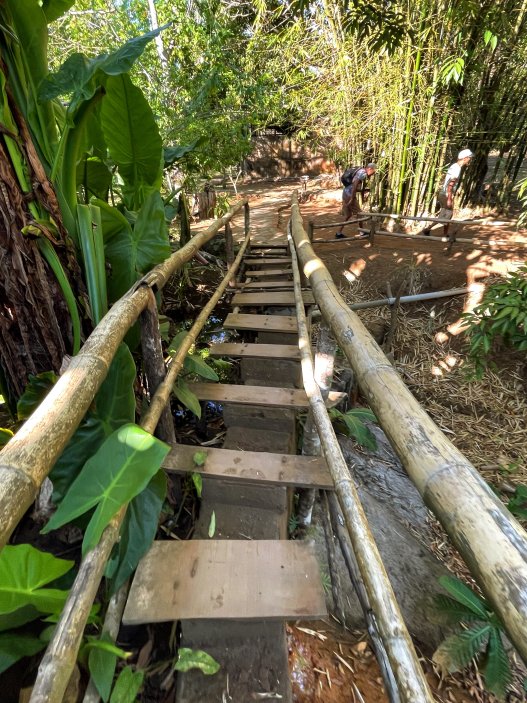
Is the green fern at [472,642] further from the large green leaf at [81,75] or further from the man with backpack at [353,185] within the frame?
the man with backpack at [353,185]

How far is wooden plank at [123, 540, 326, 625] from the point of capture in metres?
0.89

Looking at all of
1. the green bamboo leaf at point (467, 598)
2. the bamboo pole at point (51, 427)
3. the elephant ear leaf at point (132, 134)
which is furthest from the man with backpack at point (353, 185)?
the bamboo pole at point (51, 427)

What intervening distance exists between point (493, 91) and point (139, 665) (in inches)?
290

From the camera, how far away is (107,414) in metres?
1.02

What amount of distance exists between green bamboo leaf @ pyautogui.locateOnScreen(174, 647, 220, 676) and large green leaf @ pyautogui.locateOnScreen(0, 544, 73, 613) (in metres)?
0.34

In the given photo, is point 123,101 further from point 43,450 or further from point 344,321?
point 43,450

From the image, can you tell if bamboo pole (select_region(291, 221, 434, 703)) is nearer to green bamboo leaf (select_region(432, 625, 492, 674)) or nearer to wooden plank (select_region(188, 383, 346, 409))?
wooden plank (select_region(188, 383, 346, 409))

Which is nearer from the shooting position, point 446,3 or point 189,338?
point 189,338

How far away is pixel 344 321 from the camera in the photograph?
1162 mm

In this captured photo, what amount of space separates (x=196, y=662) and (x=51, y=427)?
0.72m

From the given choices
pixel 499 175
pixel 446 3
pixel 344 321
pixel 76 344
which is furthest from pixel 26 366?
pixel 499 175

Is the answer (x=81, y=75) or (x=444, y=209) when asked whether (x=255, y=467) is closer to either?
(x=81, y=75)

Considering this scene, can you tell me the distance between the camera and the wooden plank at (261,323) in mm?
2545

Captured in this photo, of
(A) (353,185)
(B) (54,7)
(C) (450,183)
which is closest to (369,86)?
(A) (353,185)
